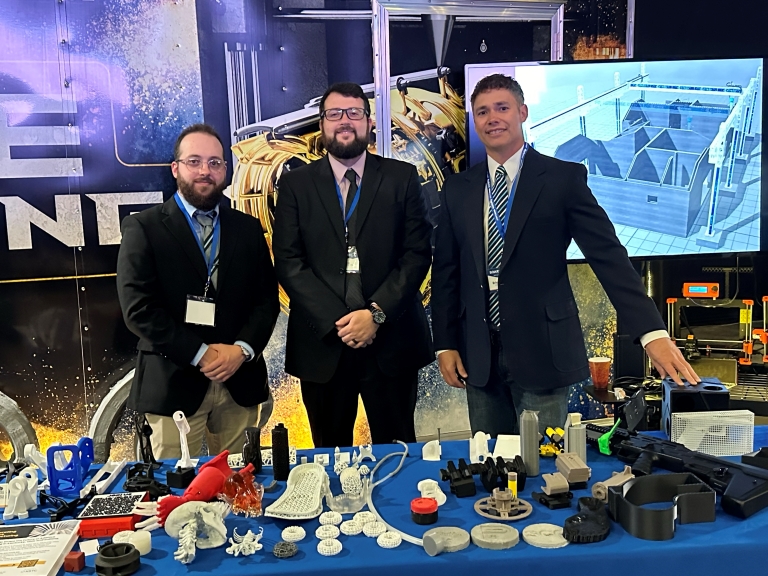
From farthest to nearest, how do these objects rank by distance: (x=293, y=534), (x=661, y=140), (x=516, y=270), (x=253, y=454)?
(x=661, y=140)
(x=516, y=270)
(x=253, y=454)
(x=293, y=534)

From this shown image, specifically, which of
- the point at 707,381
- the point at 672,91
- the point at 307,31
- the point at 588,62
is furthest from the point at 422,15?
the point at 707,381

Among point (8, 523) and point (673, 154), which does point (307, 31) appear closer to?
point (673, 154)

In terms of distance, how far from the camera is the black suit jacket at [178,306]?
2.50m

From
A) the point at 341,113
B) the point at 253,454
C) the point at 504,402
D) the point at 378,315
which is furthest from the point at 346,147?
the point at 253,454

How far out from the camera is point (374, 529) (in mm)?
1470

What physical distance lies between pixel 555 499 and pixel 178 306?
1666mm

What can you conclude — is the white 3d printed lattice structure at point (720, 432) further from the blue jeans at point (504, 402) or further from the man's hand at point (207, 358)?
the man's hand at point (207, 358)

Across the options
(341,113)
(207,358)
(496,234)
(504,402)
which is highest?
(341,113)

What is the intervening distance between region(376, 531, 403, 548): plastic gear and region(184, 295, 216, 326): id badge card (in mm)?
1387

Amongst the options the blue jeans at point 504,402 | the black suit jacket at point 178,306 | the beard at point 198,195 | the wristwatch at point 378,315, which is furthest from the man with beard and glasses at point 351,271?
the blue jeans at point 504,402

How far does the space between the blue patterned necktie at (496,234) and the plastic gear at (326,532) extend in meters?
1.18

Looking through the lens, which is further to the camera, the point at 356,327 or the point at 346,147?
the point at 346,147

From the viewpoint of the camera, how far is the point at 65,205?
3.40 metres

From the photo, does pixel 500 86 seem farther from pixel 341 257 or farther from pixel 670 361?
pixel 670 361
